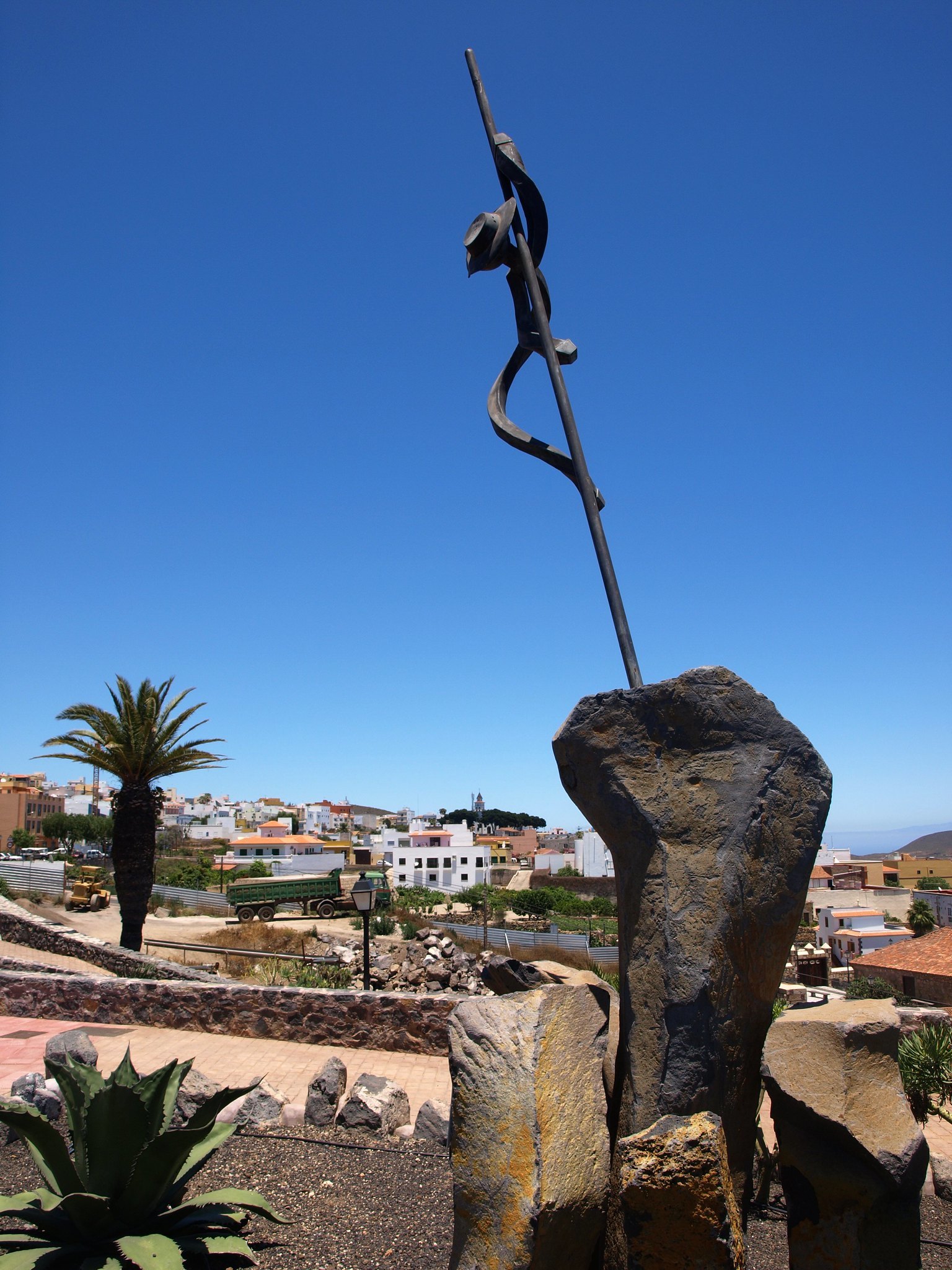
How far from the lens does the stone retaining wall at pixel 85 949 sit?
42.5 ft

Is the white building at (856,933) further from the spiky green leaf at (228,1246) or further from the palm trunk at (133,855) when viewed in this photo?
the spiky green leaf at (228,1246)

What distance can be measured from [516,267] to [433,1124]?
5.65 metres

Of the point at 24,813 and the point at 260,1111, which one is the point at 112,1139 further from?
the point at 24,813

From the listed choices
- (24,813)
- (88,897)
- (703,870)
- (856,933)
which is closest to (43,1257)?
(703,870)

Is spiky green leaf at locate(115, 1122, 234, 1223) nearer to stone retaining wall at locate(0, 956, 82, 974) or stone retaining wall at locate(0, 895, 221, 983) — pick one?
stone retaining wall at locate(0, 895, 221, 983)

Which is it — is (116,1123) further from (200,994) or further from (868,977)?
(868,977)

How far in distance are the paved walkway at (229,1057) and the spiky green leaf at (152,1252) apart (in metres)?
3.86

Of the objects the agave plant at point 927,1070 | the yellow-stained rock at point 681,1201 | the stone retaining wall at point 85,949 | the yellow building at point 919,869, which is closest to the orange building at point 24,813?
the stone retaining wall at point 85,949

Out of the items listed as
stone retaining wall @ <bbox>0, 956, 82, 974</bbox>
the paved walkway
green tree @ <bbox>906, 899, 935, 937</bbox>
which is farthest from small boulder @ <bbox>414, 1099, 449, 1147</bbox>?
green tree @ <bbox>906, 899, 935, 937</bbox>

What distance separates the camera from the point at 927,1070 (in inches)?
293

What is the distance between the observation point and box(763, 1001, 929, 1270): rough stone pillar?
2949 mm

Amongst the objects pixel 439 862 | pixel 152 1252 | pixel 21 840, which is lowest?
pixel 439 862

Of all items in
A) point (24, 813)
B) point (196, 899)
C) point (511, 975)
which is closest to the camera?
point (511, 975)

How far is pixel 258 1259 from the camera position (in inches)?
168
